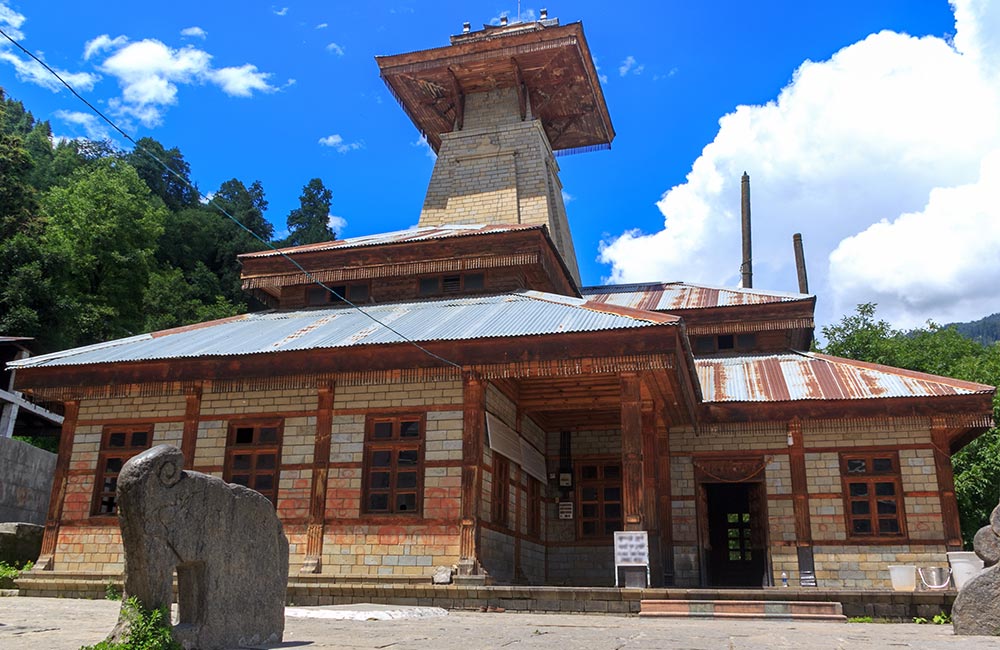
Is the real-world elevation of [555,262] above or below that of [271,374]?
above

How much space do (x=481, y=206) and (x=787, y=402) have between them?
9887 mm

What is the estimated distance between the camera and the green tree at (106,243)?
37594 mm

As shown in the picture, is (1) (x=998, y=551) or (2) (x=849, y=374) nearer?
(1) (x=998, y=551)

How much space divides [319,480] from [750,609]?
22.4 ft

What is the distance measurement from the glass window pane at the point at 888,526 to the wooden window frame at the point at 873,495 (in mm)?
21

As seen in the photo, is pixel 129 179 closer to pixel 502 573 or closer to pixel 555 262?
pixel 555 262

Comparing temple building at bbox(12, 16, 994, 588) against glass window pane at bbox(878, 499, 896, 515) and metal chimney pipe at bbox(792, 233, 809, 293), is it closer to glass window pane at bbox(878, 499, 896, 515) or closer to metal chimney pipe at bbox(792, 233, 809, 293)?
glass window pane at bbox(878, 499, 896, 515)

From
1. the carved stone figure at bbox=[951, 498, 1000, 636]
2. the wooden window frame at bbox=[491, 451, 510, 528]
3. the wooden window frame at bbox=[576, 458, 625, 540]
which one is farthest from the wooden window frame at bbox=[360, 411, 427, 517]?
the carved stone figure at bbox=[951, 498, 1000, 636]

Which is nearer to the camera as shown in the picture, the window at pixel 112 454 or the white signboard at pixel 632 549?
the white signboard at pixel 632 549

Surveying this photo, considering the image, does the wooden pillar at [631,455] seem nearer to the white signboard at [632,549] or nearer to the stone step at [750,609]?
the white signboard at [632,549]

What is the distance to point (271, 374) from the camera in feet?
42.8

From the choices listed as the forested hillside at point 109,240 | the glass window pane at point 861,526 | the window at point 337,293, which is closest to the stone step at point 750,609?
the glass window pane at point 861,526

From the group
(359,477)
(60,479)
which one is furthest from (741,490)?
(60,479)

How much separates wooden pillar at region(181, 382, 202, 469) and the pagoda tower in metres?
9.22
